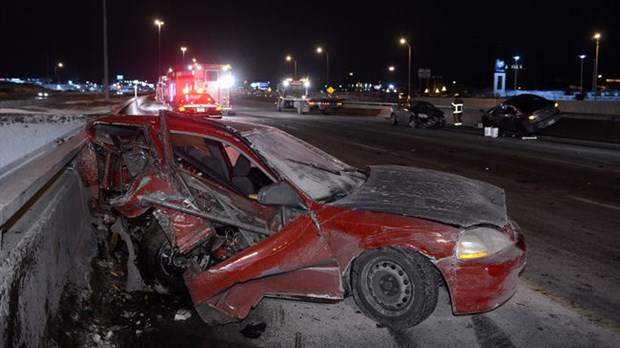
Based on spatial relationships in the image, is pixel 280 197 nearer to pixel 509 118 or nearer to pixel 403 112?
pixel 509 118

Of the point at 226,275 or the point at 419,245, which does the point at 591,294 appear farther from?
the point at 226,275

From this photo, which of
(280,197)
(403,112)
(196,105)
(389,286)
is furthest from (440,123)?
(389,286)

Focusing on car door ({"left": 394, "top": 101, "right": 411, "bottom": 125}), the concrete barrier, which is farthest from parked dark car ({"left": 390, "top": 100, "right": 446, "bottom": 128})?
the concrete barrier

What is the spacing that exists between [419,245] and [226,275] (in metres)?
1.48

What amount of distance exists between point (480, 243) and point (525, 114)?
67.8ft

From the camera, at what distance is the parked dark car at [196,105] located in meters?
29.1

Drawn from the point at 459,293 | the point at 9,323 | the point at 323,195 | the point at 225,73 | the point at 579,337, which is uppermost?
the point at 225,73

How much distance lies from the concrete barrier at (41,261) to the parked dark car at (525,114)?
2093cm

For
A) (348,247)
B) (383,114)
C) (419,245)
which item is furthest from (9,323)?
(383,114)

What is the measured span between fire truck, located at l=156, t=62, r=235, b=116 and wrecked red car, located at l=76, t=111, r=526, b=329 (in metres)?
27.7

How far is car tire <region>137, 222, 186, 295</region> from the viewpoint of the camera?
17.8 ft

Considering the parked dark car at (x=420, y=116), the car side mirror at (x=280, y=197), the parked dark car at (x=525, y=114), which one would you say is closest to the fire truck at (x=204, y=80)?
the parked dark car at (x=420, y=116)

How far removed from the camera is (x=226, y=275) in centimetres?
471

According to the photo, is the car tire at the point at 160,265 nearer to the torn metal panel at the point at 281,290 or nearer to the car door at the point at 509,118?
the torn metal panel at the point at 281,290
